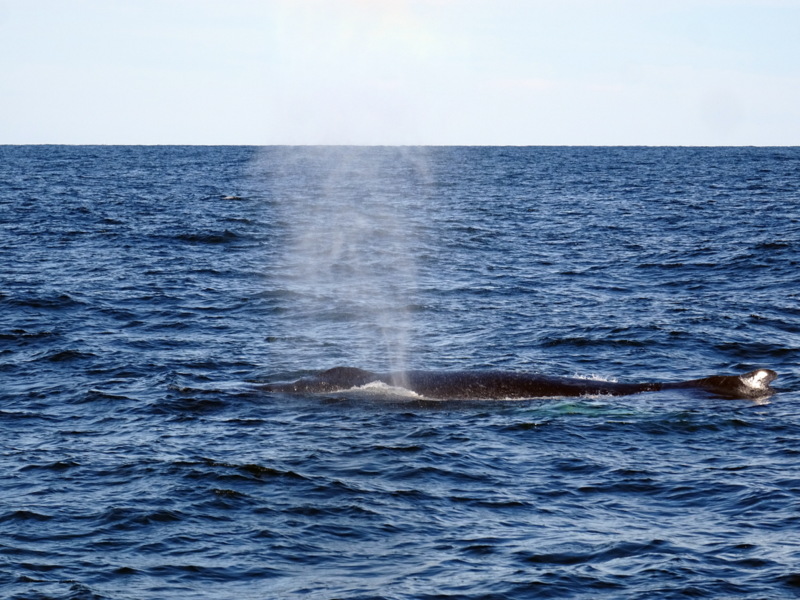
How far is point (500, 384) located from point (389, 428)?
376cm

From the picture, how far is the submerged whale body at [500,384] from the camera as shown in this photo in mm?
23422

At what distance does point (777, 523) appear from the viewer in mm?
15781

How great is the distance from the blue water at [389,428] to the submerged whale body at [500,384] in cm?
53

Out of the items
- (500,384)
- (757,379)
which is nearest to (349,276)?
(500,384)

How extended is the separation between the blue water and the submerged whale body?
530 mm

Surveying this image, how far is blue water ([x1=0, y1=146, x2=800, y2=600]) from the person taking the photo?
566 inches

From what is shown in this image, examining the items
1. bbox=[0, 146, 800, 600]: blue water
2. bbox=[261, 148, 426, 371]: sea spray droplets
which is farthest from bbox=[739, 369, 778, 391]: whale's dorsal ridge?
bbox=[261, 148, 426, 371]: sea spray droplets

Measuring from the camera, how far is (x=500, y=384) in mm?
23625

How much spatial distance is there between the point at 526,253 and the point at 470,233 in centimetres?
813

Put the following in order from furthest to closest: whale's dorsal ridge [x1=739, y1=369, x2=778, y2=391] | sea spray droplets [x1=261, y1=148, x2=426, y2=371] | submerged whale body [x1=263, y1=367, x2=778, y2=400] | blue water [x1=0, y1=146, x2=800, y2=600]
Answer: sea spray droplets [x1=261, y1=148, x2=426, y2=371] → whale's dorsal ridge [x1=739, y1=369, x2=778, y2=391] → submerged whale body [x1=263, y1=367, x2=778, y2=400] → blue water [x1=0, y1=146, x2=800, y2=600]

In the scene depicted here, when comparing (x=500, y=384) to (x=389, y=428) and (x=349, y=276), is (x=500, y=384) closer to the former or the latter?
(x=389, y=428)

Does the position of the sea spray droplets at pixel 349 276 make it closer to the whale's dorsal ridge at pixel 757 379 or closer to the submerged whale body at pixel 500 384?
the submerged whale body at pixel 500 384

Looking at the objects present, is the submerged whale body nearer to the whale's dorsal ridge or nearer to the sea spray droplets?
the whale's dorsal ridge

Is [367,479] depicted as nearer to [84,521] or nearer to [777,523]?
[84,521]
